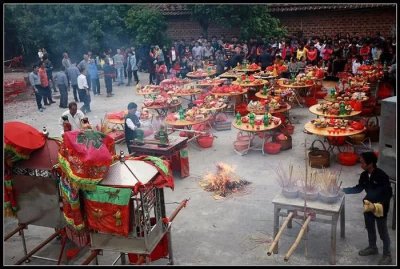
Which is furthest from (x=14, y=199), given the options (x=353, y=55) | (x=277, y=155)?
(x=353, y=55)

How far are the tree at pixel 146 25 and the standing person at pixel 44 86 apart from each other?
7.61 metres

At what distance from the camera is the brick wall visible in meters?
20.1

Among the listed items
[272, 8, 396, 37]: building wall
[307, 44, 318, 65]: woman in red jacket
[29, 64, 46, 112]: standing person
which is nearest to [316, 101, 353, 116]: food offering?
[307, 44, 318, 65]: woman in red jacket

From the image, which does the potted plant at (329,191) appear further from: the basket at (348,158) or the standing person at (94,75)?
the standing person at (94,75)

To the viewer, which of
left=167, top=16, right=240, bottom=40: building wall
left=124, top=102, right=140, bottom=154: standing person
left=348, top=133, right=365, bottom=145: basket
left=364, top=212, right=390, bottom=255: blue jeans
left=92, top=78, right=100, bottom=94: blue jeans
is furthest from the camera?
left=167, top=16, right=240, bottom=40: building wall

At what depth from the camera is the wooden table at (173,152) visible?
27.8 feet

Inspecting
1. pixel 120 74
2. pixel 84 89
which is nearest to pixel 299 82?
pixel 84 89

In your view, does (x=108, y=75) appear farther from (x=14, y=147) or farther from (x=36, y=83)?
(x=14, y=147)

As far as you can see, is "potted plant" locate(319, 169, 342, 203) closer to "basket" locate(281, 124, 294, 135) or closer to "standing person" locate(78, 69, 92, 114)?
"basket" locate(281, 124, 294, 135)

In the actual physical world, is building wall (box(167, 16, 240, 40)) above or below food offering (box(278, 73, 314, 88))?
above

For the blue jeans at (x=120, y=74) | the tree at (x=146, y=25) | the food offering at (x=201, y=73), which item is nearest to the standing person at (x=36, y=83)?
the blue jeans at (x=120, y=74)

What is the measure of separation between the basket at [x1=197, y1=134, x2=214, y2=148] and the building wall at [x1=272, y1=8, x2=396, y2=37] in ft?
43.6

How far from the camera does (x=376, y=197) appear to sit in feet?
18.5

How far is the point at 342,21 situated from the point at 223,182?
1573 centimetres
